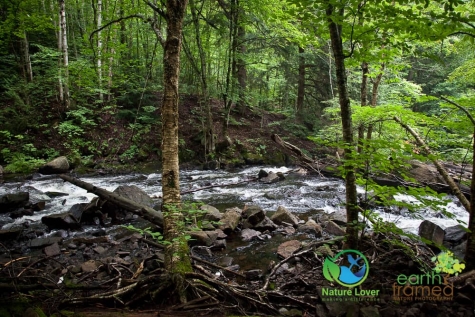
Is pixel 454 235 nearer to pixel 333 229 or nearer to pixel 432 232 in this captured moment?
pixel 432 232

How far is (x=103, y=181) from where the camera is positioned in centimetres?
1232

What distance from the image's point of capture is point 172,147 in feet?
12.3

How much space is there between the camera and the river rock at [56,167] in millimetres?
13148

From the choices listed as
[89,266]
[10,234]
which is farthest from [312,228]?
[10,234]

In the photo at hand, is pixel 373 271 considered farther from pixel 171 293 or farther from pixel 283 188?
pixel 283 188

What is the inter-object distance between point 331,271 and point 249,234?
10.5ft

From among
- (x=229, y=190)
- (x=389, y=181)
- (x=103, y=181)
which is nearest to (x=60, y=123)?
(x=103, y=181)

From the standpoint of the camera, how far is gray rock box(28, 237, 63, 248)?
250 inches

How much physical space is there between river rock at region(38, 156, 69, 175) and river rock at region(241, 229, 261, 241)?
10826 millimetres

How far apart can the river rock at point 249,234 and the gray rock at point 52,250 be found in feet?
13.8

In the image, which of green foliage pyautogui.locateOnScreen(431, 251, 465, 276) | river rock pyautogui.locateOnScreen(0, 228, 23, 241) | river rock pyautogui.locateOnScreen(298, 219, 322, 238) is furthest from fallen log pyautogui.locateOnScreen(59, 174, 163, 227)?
green foliage pyautogui.locateOnScreen(431, 251, 465, 276)

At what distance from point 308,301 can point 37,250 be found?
611cm

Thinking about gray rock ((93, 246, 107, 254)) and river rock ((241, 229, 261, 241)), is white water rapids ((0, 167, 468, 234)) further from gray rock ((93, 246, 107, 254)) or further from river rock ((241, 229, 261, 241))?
gray rock ((93, 246, 107, 254))

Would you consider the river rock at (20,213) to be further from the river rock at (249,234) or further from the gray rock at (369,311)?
the gray rock at (369,311)
